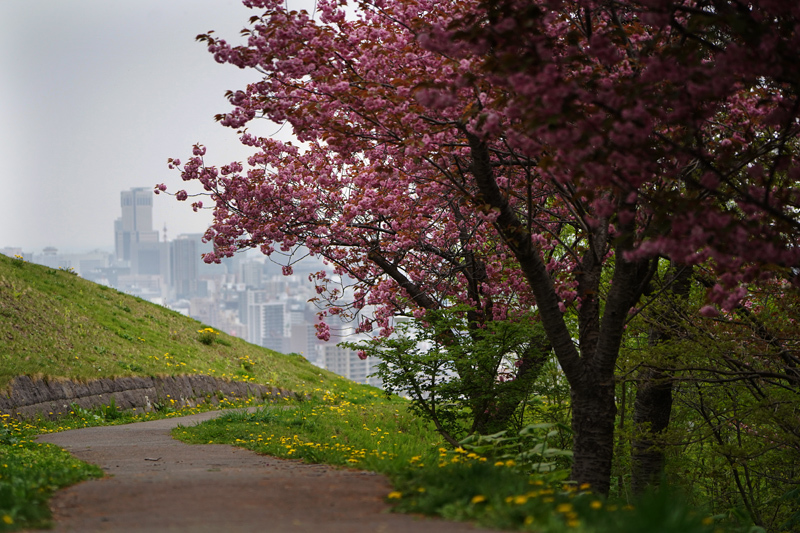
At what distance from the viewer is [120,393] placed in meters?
13.8

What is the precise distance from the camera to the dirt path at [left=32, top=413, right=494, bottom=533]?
160 inches

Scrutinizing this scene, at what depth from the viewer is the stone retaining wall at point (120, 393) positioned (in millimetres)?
11688

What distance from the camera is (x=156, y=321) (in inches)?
745

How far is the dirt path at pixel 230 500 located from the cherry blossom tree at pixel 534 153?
2.31 meters

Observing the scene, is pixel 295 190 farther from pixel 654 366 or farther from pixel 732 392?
pixel 732 392

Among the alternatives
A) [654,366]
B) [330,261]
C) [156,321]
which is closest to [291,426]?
[330,261]

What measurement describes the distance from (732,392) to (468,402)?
381cm

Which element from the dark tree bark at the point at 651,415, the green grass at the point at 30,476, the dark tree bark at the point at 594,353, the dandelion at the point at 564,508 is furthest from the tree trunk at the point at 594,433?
the green grass at the point at 30,476

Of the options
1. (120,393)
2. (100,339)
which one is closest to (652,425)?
(120,393)

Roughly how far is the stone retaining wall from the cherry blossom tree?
3.99m

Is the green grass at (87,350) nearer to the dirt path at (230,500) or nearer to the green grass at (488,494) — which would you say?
the dirt path at (230,500)

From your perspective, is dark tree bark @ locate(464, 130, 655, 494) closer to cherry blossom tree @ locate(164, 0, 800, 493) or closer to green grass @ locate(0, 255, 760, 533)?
cherry blossom tree @ locate(164, 0, 800, 493)

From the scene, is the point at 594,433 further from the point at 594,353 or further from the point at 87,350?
the point at 87,350

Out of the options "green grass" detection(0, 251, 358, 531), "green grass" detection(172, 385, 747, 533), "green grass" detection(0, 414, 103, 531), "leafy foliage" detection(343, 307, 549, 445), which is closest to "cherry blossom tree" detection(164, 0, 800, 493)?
"leafy foliage" detection(343, 307, 549, 445)
